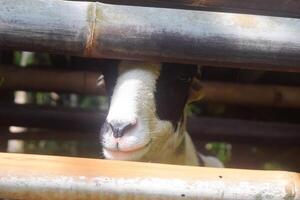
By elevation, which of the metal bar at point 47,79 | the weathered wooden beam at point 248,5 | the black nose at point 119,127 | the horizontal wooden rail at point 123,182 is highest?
the weathered wooden beam at point 248,5

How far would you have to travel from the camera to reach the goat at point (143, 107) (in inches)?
65.0

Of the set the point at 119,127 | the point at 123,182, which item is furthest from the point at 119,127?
the point at 123,182

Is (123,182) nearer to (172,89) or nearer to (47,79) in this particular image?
(172,89)

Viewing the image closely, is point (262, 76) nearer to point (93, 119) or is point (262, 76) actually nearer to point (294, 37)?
point (93, 119)

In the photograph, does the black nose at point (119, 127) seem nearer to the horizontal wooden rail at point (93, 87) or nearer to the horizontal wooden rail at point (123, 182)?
the horizontal wooden rail at point (123, 182)

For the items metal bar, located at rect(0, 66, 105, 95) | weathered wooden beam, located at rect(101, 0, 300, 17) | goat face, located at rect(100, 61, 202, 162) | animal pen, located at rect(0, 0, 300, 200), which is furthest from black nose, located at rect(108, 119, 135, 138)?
metal bar, located at rect(0, 66, 105, 95)

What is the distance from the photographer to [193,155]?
2734 millimetres

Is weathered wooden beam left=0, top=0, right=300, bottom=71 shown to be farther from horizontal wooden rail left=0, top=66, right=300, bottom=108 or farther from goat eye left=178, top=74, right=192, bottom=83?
horizontal wooden rail left=0, top=66, right=300, bottom=108

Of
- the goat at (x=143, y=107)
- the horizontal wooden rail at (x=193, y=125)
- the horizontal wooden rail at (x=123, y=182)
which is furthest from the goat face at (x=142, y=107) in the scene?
the horizontal wooden rail at (x=193, y=125)

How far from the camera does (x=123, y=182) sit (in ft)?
4.11

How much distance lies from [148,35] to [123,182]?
0.43m

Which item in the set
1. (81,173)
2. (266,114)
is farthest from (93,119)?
(81,173)

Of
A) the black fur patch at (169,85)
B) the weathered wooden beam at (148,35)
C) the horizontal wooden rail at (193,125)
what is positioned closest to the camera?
the weathered wooden beam at (148,35)

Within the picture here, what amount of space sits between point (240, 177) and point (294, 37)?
43cm
